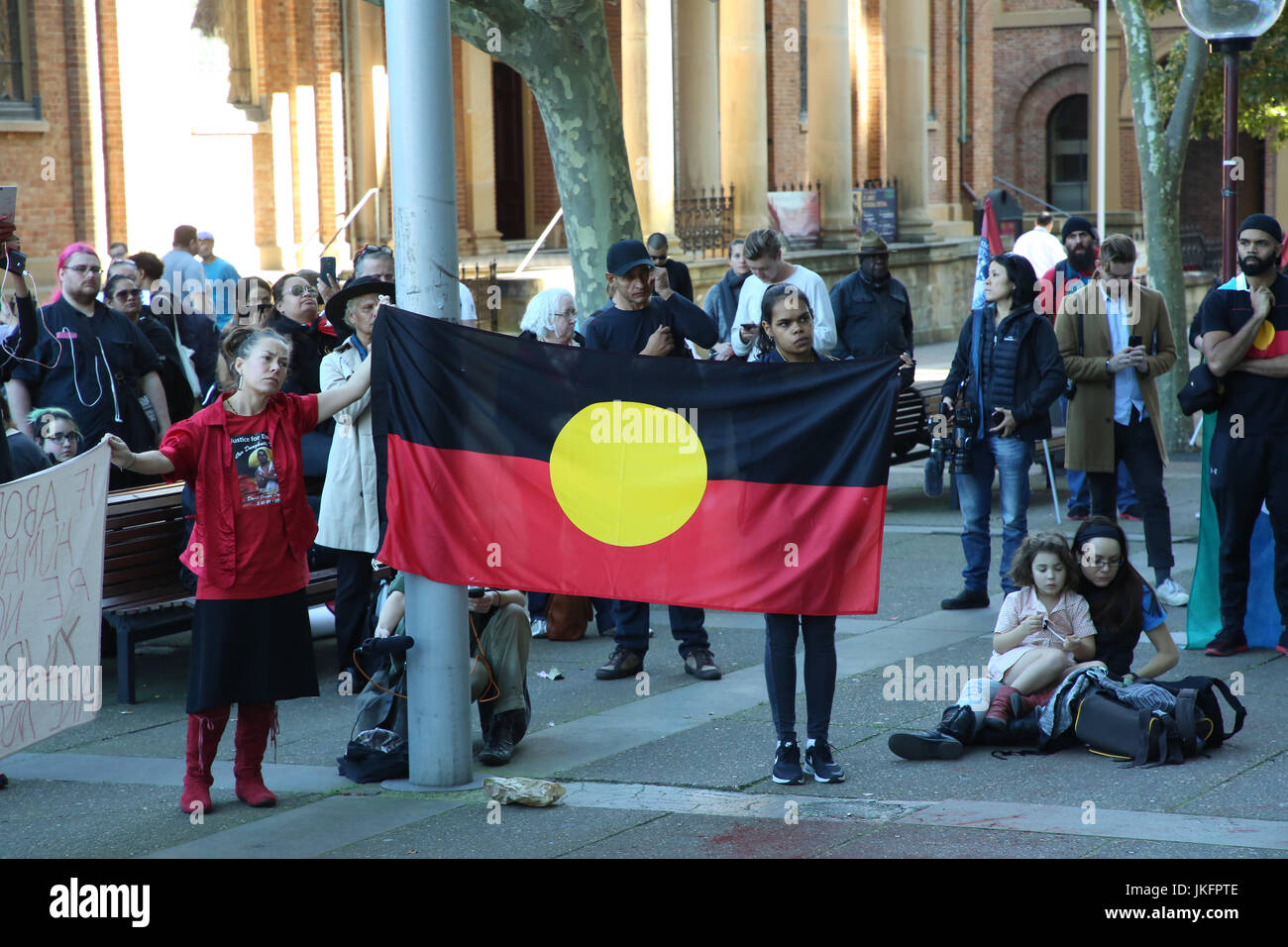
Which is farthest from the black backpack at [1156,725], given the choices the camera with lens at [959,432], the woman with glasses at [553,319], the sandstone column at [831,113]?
the sandstone column at [831,113]

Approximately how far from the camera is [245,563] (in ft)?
20.6

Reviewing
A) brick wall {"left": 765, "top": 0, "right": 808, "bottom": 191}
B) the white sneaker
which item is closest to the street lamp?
the white sneaker

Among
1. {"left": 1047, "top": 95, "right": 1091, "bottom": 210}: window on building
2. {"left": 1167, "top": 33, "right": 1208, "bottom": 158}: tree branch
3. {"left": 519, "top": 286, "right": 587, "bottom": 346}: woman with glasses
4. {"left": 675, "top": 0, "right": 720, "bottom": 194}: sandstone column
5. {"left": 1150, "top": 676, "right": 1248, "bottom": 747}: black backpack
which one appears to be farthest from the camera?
{"left": 1047, "top": 95, "right": 1091, "bottom": 210}: window on building

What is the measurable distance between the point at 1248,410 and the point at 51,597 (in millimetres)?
5803

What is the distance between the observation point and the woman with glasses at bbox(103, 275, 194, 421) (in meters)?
10.8

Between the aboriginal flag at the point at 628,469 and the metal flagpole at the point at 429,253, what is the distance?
129 mm

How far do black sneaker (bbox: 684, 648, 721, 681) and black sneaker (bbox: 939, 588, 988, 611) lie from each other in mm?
2047

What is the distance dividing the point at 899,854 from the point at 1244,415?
4043 millimetres

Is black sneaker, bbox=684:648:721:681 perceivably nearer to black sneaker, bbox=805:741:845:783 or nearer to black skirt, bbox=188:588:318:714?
black sneaker, bbox=805:741:845:783

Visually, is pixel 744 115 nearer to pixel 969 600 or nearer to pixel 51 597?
pixel 969 600

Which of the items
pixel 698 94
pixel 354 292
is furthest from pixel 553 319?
pixel 698 94

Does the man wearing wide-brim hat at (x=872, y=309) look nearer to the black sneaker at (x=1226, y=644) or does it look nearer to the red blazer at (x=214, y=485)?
the black sneaker at (x=1226, y=644)

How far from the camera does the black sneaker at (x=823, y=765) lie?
6.41m

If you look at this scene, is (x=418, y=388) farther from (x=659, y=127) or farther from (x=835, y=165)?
(x=835, y=165)
